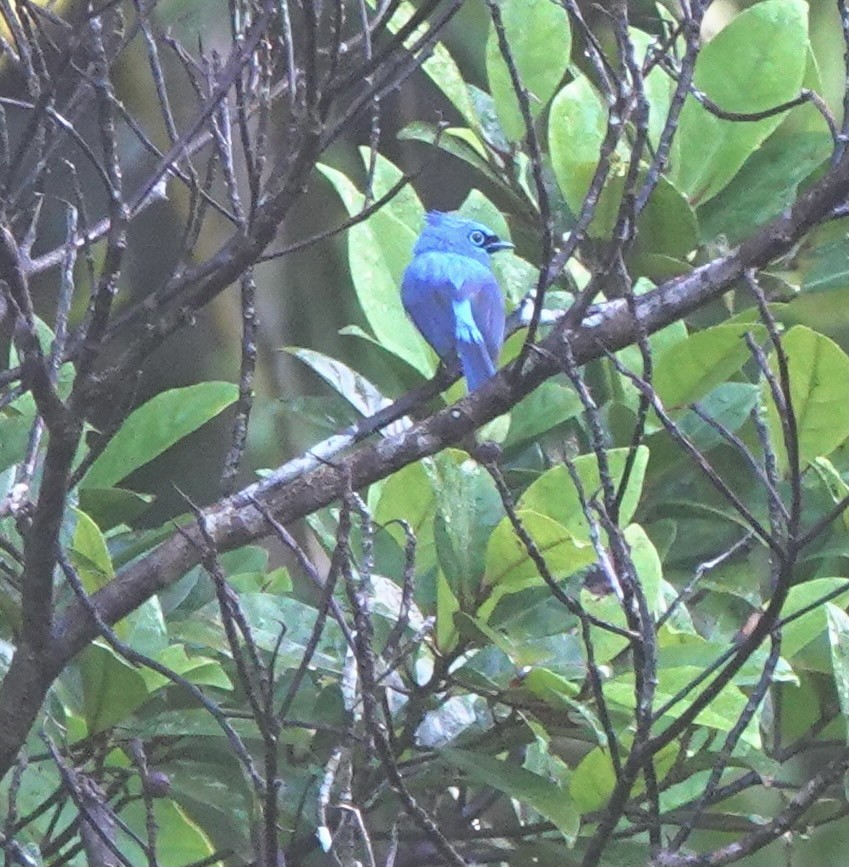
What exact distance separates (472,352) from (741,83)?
24.8 inches

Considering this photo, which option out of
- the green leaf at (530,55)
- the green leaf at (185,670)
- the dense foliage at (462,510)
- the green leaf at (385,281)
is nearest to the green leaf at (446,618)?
the dense foliage at (462,510)

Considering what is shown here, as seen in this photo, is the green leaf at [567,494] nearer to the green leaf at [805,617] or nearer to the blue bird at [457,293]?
the green leaf at [805,617]

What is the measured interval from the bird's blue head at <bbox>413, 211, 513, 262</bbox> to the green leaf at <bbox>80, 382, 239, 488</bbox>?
0.49 metres

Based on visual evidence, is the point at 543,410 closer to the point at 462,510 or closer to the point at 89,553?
the point at 462,510

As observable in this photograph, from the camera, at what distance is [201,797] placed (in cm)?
142

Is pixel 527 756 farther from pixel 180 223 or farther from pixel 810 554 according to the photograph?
pixel 180 223

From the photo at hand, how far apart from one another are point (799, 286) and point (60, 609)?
124 centimetres

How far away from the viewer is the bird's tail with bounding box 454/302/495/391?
5.61ft

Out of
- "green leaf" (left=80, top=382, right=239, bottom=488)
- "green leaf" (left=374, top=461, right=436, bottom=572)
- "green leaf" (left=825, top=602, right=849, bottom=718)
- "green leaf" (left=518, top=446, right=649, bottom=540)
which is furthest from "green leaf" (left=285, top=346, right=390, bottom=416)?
"green leaf" (left=825, top=602, right=849, bottom=718)

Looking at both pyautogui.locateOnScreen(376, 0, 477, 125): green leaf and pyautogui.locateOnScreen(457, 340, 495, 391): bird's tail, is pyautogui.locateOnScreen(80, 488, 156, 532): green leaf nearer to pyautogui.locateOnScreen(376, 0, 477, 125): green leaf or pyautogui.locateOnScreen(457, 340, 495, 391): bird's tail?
pyautogui.locateOnScreen(457, 340, 495, 391): bird's tail

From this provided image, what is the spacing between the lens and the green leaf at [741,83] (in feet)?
6.33

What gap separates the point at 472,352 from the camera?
69.0 inches

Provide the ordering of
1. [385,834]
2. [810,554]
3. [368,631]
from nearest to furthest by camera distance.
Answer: [368,631]
[385,834]
[810,554]

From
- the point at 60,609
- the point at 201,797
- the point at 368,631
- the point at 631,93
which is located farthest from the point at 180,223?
the point at 368,631
